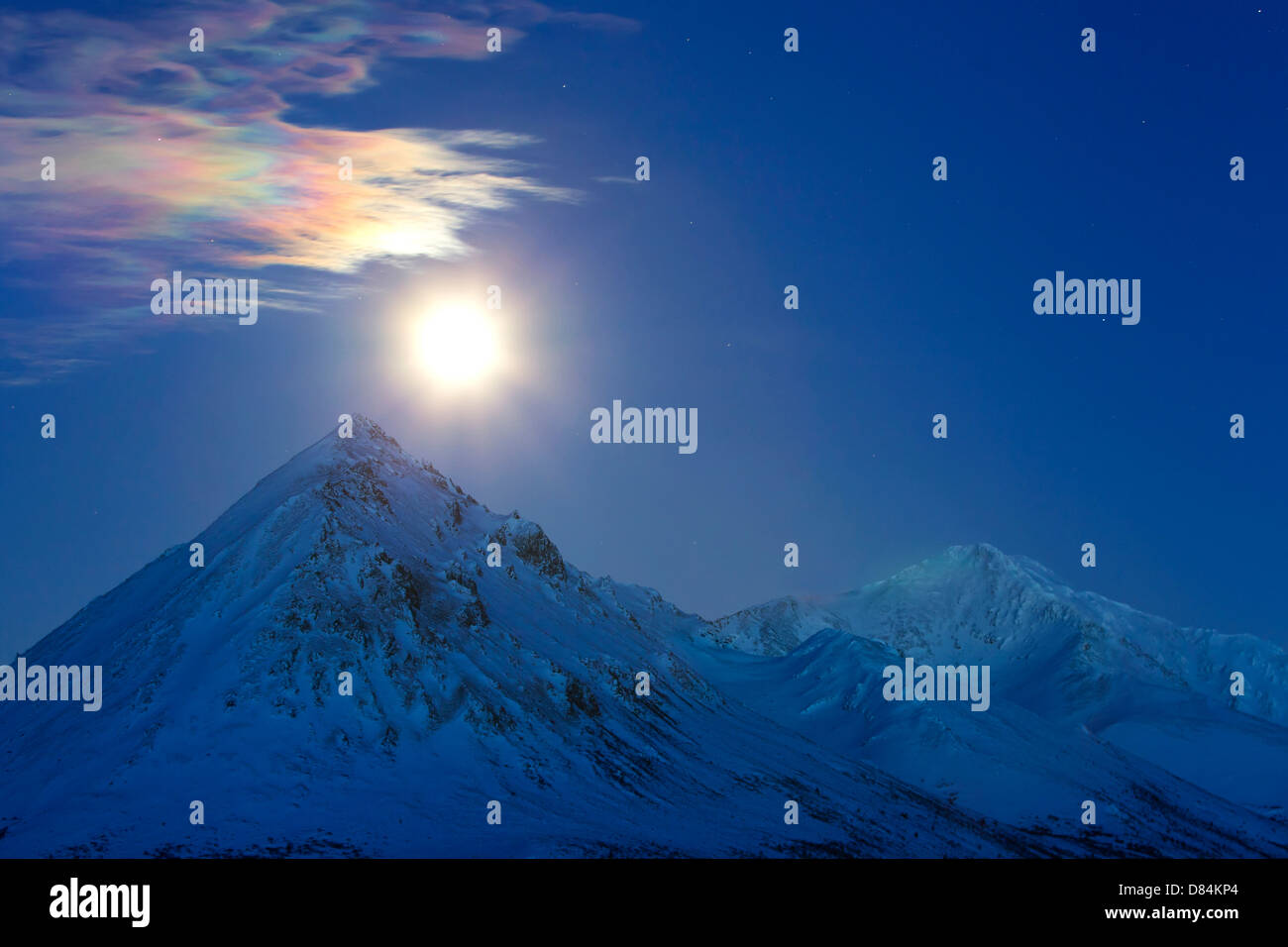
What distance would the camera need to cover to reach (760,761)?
194 m

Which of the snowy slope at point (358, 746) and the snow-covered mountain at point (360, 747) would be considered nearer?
the snow-covered mountain at point (360, 747)

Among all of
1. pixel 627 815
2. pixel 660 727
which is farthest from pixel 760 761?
pixel 627 815

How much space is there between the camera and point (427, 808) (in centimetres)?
14312

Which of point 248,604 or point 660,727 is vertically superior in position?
point 248,604

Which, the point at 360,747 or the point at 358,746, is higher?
the point at 358,746

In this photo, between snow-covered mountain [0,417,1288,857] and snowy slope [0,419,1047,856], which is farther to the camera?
snowy slope [0,419,1047,856]
